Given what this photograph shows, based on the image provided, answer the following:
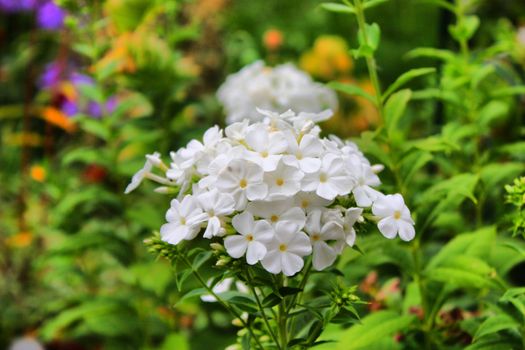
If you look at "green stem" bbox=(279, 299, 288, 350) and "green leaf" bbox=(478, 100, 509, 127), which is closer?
"green stem" bbox=(279, 299, 288, 350)

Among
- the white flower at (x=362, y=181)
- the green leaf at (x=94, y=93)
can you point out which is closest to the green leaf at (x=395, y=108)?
the white flower at (x=362, y=181)

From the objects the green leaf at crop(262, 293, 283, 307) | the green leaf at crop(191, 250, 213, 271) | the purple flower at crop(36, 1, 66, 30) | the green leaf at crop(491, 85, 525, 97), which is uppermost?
the purple flower at crop(36, 1, 66, 30)

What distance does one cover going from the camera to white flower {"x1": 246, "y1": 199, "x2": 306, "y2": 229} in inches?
36.6

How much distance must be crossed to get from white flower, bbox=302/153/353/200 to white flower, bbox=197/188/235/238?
101 mm

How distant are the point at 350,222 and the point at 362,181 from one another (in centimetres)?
8

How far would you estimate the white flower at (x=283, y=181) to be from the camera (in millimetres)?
927

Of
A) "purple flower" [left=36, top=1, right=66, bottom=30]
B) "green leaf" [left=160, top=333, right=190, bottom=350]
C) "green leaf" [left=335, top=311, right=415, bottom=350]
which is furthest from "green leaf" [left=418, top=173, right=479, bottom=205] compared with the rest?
"purple flower" [left=36, top=1, right=66, bottom=30]

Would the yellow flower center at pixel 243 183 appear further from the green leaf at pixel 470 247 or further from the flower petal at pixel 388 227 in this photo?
the green leaf at pixel 470 247

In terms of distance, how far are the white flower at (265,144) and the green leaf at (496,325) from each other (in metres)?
0.41

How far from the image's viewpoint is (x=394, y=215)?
979 mm

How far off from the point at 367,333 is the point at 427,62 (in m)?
2.50

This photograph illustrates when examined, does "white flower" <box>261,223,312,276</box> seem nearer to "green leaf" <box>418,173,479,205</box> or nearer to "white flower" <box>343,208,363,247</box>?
"white flower" <box>343,208,363,247</box>

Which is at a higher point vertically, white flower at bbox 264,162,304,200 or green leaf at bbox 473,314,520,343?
white flower at bbox 264,162,304,200

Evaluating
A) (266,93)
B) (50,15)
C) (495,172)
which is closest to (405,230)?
(495,172)
